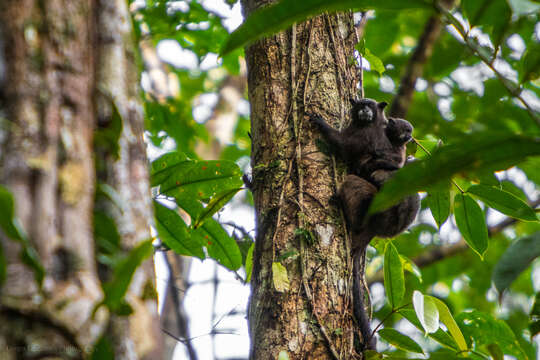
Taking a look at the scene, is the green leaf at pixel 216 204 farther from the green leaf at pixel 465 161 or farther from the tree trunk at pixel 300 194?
the green leaf at pixel 465 161

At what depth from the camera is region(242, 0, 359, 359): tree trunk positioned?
7.82 feet

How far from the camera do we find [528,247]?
1354 mm

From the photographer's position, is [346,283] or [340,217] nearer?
[346,283]

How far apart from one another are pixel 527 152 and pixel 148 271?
0.98m

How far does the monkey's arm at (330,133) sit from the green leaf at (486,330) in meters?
1.48

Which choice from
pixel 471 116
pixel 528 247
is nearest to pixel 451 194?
pixel 471 116

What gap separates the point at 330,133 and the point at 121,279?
1915mm

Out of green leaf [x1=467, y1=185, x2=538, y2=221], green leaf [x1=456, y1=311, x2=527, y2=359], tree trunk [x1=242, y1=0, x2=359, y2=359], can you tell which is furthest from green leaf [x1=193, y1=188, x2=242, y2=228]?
green leaf [x1=456, y1=311, x2=527, y2=359]

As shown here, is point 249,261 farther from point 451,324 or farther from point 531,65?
point 531,65

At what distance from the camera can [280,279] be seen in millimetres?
2420

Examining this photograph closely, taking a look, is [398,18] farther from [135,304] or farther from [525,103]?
[135,304]

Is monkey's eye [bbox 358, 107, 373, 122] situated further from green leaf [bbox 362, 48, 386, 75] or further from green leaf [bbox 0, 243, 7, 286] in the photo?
green leaf [bbox 0, 243, 7, 286]

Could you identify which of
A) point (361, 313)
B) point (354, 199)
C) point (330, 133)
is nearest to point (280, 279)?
point (361, 313)

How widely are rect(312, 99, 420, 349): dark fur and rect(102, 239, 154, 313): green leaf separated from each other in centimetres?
111
